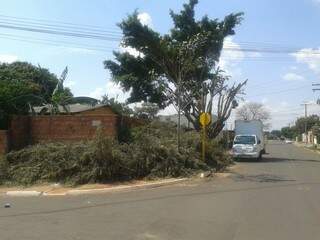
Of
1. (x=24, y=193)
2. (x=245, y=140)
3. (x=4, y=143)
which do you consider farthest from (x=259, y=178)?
(x=245, y=140)

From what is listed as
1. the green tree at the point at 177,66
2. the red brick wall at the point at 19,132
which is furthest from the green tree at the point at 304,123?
the red brick wall at the point at 19,132

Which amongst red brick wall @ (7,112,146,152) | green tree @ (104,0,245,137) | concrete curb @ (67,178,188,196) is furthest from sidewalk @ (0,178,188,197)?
green tree @ (104,0,245,137)

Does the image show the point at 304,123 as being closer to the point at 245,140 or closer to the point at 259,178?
the point at 245,140

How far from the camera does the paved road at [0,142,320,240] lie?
Result: 1112 centimetres

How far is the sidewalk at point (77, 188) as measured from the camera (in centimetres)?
2053

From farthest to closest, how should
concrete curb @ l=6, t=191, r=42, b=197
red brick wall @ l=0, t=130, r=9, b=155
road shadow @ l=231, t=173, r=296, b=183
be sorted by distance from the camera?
red brick wall @ l=0, t=130, r=9, b=155 → road shadow @ l=231, t=173, r=296, b=183 → concrete curb @ l=6, t=191, r=42, b=197

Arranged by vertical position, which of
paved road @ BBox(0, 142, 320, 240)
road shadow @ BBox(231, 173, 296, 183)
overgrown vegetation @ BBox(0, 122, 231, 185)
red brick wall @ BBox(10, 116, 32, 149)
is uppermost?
red brick wall @ BBox(10, 116, 32, 149)

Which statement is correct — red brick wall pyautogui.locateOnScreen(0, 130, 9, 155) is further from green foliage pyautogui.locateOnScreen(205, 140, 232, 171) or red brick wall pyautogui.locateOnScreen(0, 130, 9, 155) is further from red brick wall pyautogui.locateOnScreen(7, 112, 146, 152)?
green foliage pyautogui.locateOnScreen(205, 140, 232, 171)

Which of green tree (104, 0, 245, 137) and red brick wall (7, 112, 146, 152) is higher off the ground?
green tree (104, 0, 245, 137)

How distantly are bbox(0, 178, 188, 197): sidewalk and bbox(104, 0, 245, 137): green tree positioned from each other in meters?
15.1

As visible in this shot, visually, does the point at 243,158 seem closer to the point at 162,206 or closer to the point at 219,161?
the point at 219,161

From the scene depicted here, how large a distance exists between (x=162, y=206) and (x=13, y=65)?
58453 mm

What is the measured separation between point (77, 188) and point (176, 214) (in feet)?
28.0

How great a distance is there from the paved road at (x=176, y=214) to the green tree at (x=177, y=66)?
18.3 meters
